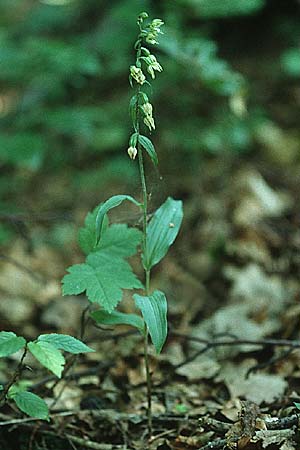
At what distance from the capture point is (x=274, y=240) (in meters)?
3.27

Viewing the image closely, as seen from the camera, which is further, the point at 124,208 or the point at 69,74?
the point at 69,74

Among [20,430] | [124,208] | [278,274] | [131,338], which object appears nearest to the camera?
[20,430]

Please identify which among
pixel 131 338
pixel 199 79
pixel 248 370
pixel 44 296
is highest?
pixel 199 79

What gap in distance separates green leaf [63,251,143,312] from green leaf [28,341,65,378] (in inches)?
7.4

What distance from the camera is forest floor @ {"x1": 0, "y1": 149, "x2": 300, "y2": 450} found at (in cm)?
196

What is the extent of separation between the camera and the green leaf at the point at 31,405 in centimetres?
165

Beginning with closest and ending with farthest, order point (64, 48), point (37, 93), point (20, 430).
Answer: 1. point (20, 430)
2. point (64, 48)
3. point (37, 93)

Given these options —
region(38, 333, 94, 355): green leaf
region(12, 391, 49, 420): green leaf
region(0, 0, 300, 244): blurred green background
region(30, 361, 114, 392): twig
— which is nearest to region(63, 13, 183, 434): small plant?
region(38, 333, 94, 355): green leaf

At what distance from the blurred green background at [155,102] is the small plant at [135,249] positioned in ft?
5.31

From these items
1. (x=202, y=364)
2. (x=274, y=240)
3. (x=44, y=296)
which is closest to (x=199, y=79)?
(x=274, y=240)

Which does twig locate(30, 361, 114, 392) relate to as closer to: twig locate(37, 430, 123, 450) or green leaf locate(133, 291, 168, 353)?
twig locate(37, 430, 123, 450)

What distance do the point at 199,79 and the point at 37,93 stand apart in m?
1.21

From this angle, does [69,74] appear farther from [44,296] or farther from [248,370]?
[248,370]

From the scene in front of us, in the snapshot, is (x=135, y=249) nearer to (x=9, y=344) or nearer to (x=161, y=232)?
(x=161, y=232)
